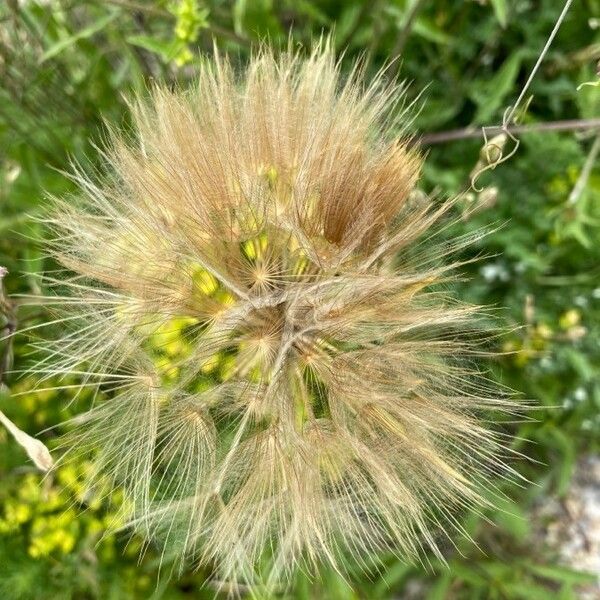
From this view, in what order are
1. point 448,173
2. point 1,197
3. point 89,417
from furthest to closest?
point 448,173 → point 1,197 → point 89,417

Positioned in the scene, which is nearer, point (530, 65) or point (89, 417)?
point (89, 417)

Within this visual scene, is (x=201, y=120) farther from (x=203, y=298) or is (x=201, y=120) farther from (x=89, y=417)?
(x=89, y=417)

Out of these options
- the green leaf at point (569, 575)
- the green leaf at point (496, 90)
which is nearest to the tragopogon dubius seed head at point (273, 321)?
the green leaf at point (496, 90)

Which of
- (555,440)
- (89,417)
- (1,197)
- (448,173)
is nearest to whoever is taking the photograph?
(89,417)

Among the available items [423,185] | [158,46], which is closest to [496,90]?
[423,185]

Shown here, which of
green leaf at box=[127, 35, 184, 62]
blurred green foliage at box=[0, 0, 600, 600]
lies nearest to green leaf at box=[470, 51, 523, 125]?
blurred green foliage at box=[0, 0, 600, 600]

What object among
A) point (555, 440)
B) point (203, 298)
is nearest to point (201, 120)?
point (203, 298)
